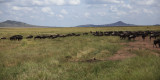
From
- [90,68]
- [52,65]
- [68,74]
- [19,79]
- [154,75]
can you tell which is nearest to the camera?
[154,75]

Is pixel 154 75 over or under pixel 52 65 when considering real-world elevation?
over

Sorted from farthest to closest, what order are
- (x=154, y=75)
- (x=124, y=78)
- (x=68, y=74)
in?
(x=68, y=74) < (x=124, y=78) < (x=154, y=75)

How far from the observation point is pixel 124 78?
6078mm

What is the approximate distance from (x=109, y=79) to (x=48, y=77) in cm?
254

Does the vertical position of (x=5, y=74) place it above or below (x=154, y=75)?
below

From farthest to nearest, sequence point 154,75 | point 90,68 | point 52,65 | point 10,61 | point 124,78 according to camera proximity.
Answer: point 10,61, point 52,65, point 90,68, point 124,78, point 154,75

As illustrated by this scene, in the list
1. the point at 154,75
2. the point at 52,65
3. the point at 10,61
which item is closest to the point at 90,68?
the point at 52,65

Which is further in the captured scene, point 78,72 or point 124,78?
point 78,72

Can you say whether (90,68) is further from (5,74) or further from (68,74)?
(5,74)

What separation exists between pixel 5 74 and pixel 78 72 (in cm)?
333

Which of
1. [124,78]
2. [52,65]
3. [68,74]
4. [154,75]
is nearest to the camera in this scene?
[154,75]

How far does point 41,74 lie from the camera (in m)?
7.66

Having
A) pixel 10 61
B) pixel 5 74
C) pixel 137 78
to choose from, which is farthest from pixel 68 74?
pixel 10 61

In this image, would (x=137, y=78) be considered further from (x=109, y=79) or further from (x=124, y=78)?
(x=109, y=79)
